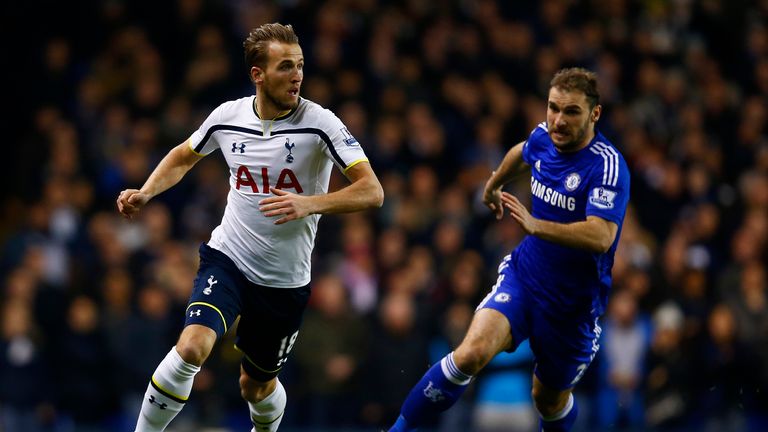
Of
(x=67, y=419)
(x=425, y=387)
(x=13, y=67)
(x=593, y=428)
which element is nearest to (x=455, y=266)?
(x=593, y=428)

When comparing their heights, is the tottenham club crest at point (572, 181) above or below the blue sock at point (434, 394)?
above

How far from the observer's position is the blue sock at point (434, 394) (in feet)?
26.0

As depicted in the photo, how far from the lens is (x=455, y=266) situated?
44.0 feet

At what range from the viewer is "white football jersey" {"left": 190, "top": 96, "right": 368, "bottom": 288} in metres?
7.66

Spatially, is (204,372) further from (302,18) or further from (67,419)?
(302,18)

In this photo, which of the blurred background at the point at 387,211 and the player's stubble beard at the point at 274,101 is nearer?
the player's stubble beard at the point at 274,101

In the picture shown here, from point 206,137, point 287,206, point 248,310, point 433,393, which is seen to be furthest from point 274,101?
point 433,393

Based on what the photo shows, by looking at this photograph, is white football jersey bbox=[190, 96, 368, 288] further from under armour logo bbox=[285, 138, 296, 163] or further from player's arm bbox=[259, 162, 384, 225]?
player's arm bbox=[259, 162, 384, 225]

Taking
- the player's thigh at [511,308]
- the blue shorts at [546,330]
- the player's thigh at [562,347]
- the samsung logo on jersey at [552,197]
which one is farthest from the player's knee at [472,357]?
the samsung logo on jersey at [552,197]

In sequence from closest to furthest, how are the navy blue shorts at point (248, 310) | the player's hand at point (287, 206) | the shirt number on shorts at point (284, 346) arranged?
the player's hand at point (287, 206) → the navy blue shorts at point (248, 310) → the shirt number on shorts at point (284, 346)

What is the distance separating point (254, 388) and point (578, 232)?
2625 millimetres

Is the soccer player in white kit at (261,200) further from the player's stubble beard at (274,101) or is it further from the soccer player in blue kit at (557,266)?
the soccer player in blue kit at (557,266)

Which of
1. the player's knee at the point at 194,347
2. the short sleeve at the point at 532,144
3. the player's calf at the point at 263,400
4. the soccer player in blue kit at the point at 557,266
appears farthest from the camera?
the player's calf at the point at 263,400

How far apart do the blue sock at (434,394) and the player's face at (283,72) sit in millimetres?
2044
